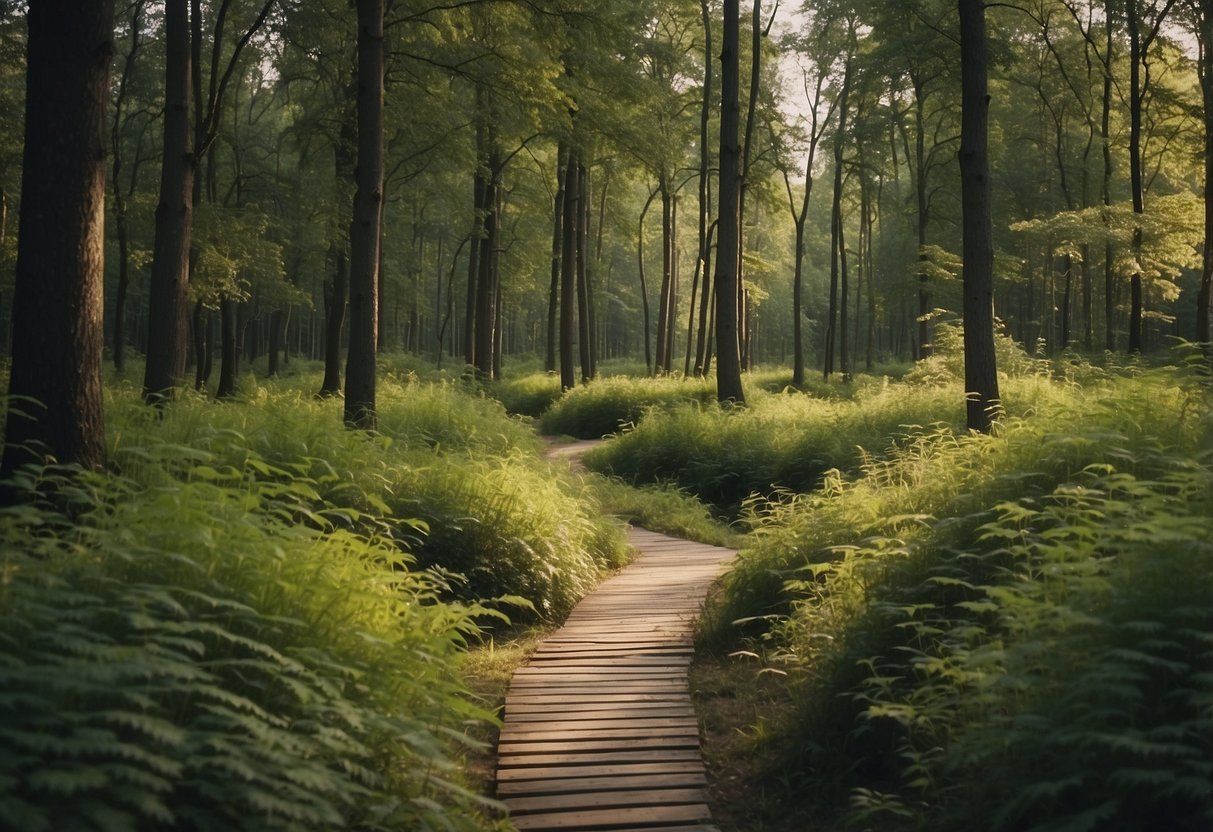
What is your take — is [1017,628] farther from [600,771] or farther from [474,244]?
[474,244]

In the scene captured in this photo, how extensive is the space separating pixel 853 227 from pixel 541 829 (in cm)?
7601

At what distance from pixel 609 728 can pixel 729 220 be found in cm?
1394

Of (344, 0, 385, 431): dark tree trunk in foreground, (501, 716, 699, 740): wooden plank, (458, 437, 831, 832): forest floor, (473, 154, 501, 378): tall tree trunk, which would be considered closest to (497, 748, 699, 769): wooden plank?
(458, 437, 831, 832): forest floor

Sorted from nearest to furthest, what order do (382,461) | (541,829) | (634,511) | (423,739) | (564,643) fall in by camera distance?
(423,739) < (541,829) < (564,643) < (382,461) < (634,511)

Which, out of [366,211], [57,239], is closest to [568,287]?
[366,211]

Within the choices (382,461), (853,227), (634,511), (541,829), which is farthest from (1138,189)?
(853,227)

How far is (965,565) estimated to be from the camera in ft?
18.2

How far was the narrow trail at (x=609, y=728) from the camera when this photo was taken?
4.57 meters

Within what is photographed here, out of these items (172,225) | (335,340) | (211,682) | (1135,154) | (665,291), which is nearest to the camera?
(211,682)

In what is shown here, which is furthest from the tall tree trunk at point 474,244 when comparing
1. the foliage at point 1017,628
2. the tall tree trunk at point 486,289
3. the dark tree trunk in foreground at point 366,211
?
the foliage at point 1017,628

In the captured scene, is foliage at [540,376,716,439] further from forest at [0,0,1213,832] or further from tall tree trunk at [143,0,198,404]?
tall tree trunk at [143,0,198,404]

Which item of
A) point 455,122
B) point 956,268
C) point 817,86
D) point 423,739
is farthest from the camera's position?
point 817,86

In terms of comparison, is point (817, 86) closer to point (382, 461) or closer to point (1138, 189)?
point (1138, 189)

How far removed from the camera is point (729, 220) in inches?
712
